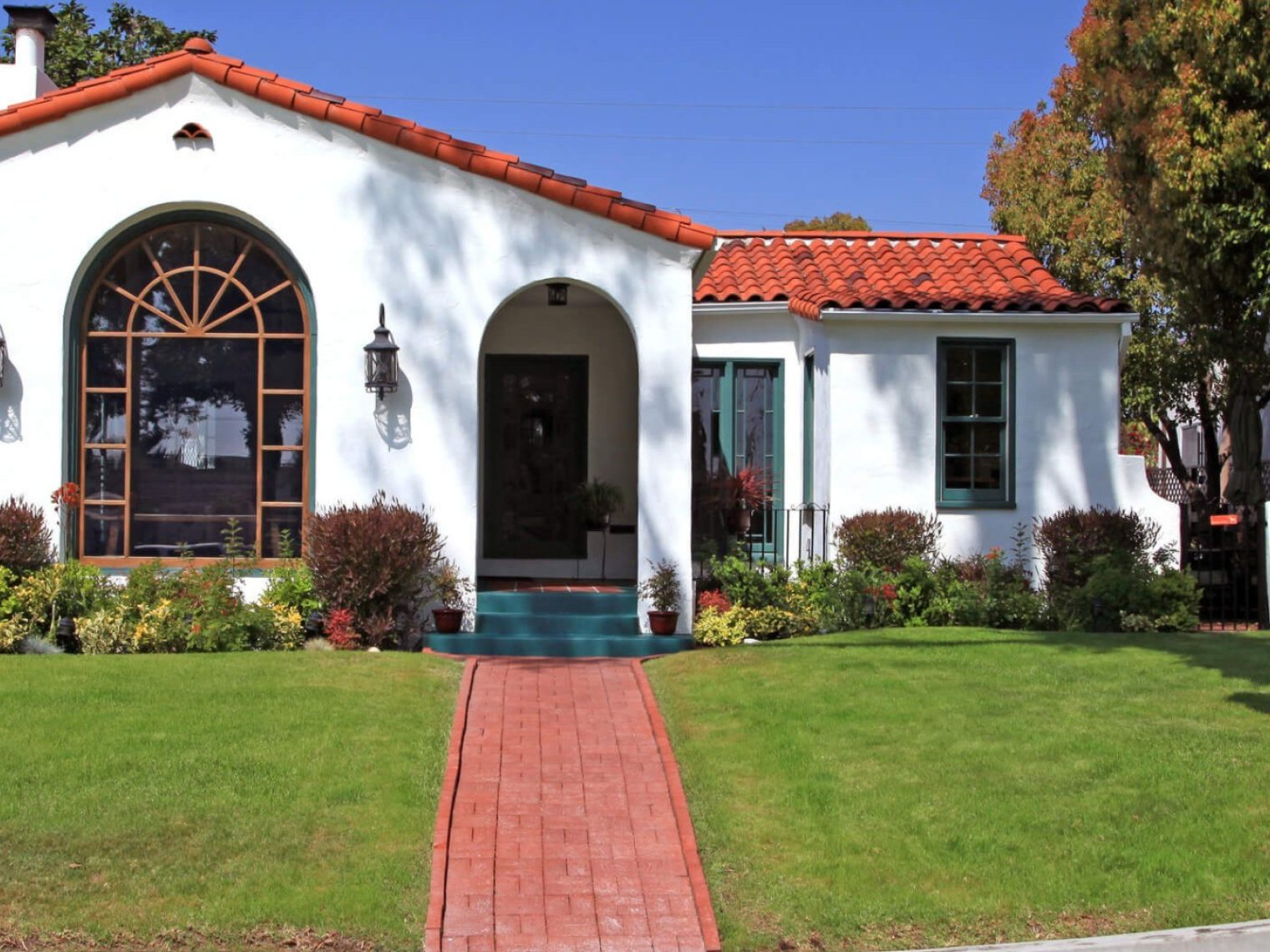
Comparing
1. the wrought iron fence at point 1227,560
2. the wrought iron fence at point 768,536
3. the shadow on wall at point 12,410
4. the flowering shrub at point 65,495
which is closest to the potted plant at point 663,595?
the wrought iron fence at point 768,536

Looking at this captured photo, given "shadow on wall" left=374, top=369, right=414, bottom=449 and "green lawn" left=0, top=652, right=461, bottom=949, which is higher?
"shadow on wall" left=374, top=369, right=414, bottom=449

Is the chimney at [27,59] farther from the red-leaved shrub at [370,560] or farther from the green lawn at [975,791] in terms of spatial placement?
the green lawn at [975,791]

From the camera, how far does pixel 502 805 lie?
Result: 8148 mm

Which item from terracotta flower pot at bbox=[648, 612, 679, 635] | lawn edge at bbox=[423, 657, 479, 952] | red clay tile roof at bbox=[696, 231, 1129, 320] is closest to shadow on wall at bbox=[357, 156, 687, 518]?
terracotta flower pot at bbox=[648, 612, 679, 635]

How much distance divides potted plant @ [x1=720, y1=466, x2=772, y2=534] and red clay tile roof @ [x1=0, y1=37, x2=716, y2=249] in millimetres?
2733

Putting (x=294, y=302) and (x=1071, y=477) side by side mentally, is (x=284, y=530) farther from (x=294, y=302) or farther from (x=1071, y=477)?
(x=1071, y=477)

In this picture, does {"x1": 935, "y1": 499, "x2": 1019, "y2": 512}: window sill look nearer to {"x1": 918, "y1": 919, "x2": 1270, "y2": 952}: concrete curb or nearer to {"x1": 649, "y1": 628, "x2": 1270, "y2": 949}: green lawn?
{"x1": 649, "y1": 628, "x2": 1270, "y2": 949}: green lawn

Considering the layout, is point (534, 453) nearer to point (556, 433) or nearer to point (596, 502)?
point (556, 433)

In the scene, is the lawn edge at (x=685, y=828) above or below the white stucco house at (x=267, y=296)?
below

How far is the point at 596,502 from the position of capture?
15.4m

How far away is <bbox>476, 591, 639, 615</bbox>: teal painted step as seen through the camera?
1370cm

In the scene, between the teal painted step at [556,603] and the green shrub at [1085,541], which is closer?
the teal painted step at [556,603]

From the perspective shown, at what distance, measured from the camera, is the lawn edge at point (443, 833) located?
21.2 feet

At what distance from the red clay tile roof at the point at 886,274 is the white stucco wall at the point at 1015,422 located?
239 mm
